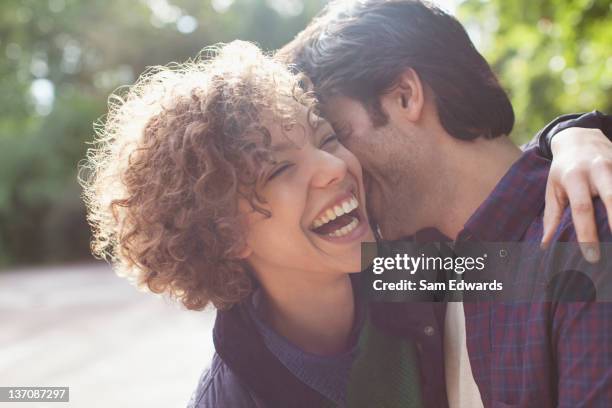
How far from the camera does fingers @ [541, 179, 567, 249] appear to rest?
5.14ft

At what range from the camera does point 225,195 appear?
2.08 metres

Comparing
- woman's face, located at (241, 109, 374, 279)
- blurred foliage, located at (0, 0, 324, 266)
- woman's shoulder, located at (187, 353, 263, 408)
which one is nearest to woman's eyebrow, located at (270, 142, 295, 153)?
woman's face, located at (241, 109, 374, 279)

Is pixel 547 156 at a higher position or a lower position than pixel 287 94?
lower

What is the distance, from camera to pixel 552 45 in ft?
13.3

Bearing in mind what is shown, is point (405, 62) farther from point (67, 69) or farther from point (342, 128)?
point (67, 69)

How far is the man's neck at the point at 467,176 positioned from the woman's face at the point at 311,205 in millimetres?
239

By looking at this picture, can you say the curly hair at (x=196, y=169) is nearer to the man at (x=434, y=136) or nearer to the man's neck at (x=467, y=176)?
the man at (x=434, y=136)

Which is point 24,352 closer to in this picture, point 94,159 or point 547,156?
point 94,159

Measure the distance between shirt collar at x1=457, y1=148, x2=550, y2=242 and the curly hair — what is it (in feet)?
1.99

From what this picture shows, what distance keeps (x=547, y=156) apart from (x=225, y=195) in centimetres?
90

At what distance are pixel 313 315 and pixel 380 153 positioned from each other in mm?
571

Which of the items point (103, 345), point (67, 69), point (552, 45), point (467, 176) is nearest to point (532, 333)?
point (467, 176)

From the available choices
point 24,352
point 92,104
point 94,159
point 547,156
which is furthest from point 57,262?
point 547,156

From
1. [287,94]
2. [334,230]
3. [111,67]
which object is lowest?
[334,230]
